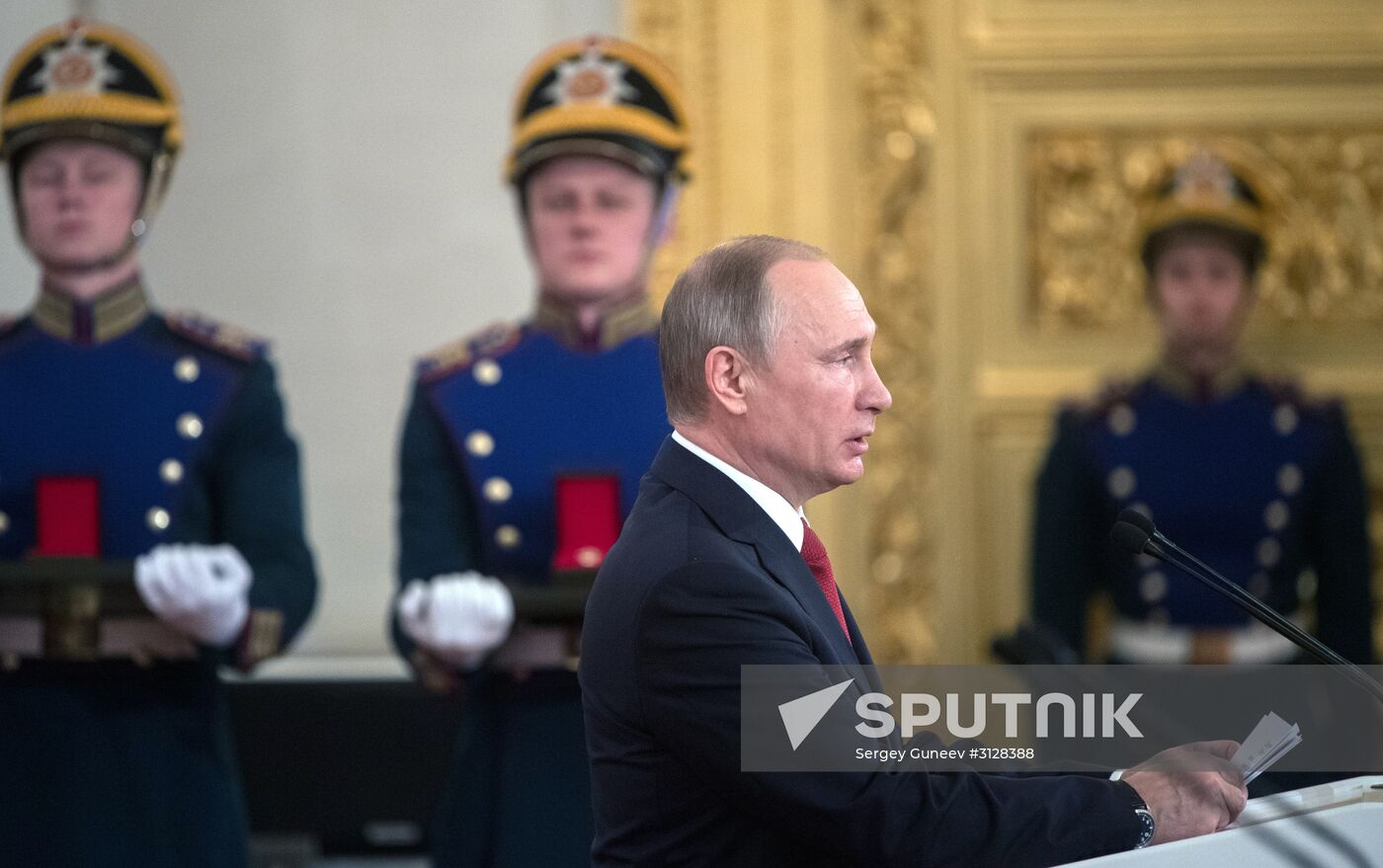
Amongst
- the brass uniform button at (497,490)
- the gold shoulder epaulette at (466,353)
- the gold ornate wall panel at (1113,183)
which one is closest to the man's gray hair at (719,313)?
the brass uniform button at (497,490)

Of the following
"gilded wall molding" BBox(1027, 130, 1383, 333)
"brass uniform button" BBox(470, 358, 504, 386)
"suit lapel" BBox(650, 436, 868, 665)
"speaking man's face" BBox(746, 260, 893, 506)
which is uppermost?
"gilded wall molding" BBox(1027, 130, 1383, 333)

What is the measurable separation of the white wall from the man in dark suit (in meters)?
2.65

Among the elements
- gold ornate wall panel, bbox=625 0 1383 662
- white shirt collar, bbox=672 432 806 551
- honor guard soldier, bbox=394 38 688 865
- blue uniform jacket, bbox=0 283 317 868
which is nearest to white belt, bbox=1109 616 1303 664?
gold ornate wall panel, bbox=625 0 1383 662

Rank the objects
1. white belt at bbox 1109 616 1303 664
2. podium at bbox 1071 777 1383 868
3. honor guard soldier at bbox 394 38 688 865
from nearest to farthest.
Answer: podium at bbox 1071 777 1383 868 → honor guard soldier at bbox 394 38 688 865 → white belt at bbox 1109 616 1303 664

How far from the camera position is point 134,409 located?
268cm

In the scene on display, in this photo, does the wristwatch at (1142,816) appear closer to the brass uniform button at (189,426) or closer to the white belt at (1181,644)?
the brass uniform button at (189,426)

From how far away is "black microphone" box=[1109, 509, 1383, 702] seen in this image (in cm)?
137

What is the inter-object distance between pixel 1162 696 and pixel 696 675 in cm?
Result: 206

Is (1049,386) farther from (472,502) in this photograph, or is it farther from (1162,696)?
(472,502)

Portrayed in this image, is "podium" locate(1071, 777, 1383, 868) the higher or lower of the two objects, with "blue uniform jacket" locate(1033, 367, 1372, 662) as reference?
lower

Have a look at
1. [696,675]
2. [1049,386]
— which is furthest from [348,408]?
[696,675]

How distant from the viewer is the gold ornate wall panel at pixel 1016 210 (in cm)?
392

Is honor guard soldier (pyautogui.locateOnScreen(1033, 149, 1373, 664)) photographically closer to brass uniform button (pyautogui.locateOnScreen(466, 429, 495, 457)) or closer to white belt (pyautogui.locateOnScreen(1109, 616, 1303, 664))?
white belt (pyautogui.locateOnScreen(1109, 616, 1303, 664))

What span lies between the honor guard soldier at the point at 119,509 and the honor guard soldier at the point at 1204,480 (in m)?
1.55
